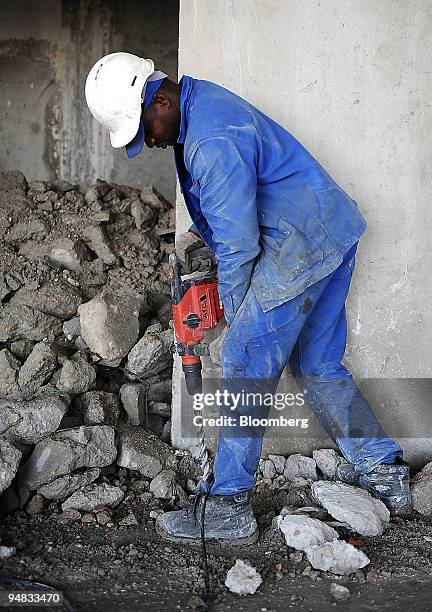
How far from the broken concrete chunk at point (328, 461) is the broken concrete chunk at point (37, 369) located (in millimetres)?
1311

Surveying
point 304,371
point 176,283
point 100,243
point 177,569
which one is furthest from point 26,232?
point 177,569

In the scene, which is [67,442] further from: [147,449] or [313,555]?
[313,555]

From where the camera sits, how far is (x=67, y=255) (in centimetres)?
405

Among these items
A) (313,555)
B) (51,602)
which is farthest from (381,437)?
(51,602)

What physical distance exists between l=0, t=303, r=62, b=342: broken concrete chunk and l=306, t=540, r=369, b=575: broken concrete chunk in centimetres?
165

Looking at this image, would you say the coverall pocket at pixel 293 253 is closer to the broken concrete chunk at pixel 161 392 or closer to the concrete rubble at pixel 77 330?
the concrete rubble at pixel 77 330

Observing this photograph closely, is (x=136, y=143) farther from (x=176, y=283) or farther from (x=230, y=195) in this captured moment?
(x=176, y=283)

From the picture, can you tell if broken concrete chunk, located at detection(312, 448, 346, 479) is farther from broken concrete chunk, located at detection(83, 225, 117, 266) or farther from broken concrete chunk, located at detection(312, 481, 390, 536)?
broken concrete chunk, located at detection(83, 225, 117, 266)

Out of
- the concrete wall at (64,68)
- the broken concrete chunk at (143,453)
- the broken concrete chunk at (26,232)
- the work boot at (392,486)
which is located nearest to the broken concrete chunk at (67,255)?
the broken concrete chunk at (26,232)

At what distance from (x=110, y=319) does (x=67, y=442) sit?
25.7 inches

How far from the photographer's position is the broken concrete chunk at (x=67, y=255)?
4051mm

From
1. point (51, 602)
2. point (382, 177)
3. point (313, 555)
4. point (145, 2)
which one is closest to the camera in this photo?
point (51, 602)

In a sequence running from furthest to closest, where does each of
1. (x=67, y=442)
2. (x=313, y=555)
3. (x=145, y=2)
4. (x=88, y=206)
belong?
(x=145, y=2) < (x=88, y=206) < (x=67, y=442) < (x=313, y=555)

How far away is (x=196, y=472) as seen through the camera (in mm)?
3709
